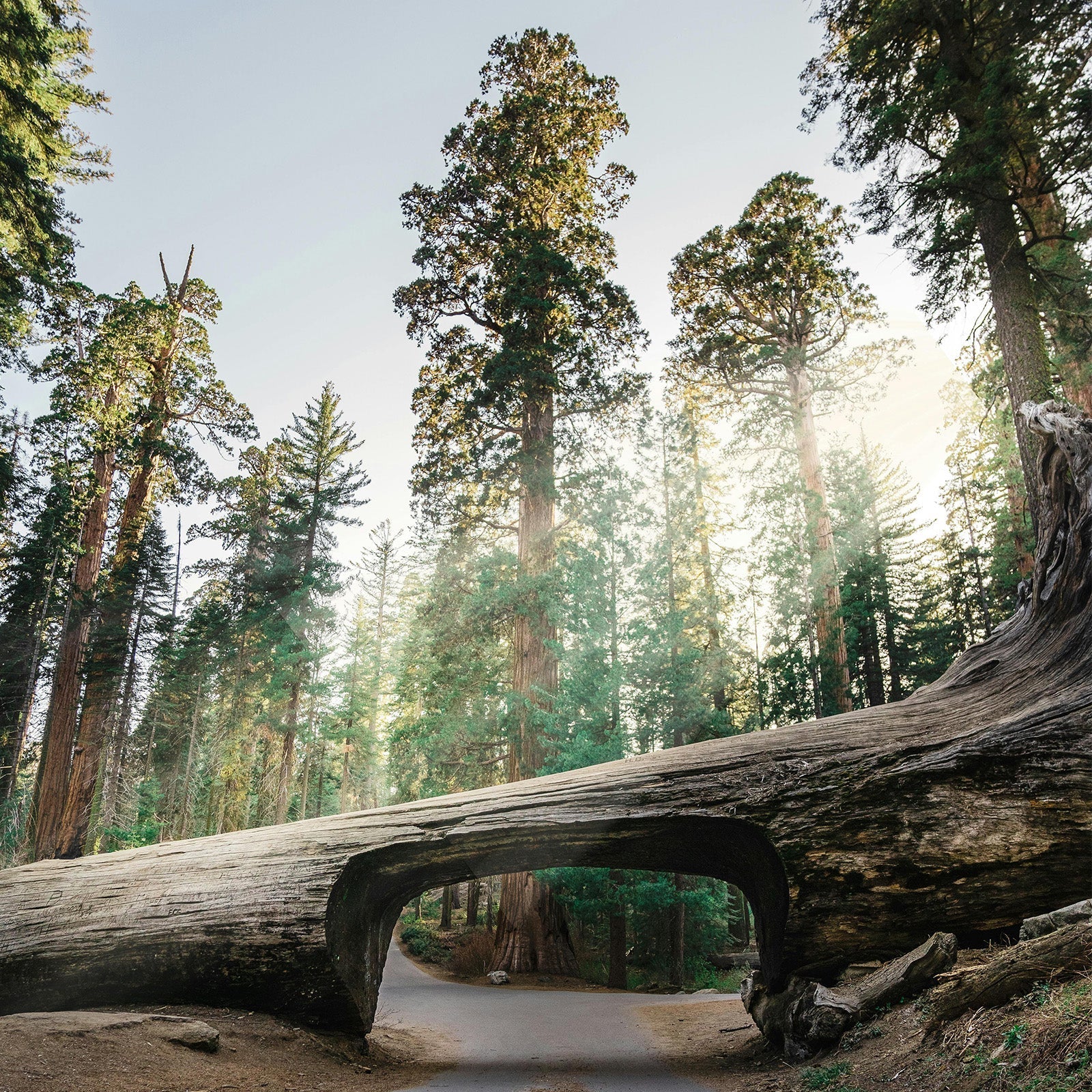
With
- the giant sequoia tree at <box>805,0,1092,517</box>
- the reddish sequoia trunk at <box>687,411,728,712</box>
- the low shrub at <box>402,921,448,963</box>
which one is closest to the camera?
the giant sequoia tree at <box>805,0,1092,517</box>

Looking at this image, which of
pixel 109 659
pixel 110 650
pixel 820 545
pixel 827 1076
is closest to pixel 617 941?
pixel 820 545

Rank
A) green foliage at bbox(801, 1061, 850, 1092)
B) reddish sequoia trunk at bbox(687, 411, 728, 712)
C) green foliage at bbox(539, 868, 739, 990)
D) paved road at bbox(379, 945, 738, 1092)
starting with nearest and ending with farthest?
green foliage at bbox(801, 1061, 850, 1092)
paved road at bbox(379, 945, 738, 1092)
green foliage at bbox(539, 868, 739, 990)
reddish sequoia trunk at bbox(687, 411, 728, 712)

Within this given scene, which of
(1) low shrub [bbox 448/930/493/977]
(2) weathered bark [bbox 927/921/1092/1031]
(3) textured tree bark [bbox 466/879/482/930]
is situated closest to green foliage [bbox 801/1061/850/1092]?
(2) weathered bark [bbox 927/921/1092/1031]

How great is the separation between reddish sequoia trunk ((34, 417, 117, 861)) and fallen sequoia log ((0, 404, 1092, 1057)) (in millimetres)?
9908

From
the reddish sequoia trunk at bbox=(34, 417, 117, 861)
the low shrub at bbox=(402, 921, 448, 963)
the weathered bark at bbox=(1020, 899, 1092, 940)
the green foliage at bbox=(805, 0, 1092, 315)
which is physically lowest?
the low shrub at bbox=(402, 921, 448, 963)

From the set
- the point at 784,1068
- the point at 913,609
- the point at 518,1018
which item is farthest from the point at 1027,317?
the point at 518,1018

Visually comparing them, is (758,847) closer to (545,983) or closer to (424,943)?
(545,983)

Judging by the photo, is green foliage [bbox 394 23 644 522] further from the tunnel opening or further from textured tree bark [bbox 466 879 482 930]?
textured tree bark [bbox 466 879 482 930]

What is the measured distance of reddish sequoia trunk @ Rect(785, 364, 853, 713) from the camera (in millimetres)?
15984

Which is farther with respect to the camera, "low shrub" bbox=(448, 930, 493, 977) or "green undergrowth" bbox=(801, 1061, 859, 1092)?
"low shrub" bbox=(448, 930, 493, 977)

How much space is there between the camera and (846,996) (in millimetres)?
5789

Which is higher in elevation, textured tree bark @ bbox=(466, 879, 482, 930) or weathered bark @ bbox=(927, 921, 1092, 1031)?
weathered bark @ bbox=(927, 921, 1092, 1031)

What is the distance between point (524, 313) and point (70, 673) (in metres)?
15.3

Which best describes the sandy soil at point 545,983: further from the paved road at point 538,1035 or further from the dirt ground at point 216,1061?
the dirt ground at point 216,1061
